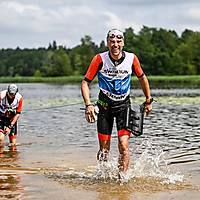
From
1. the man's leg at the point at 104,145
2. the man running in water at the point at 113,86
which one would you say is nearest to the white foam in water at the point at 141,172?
the man's leg at the point at 104,145

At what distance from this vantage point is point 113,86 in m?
8.76

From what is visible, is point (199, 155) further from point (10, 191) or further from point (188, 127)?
point (188, 127)

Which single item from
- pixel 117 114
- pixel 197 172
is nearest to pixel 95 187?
pixel 117 114

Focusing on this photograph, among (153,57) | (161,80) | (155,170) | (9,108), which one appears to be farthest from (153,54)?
(155,170)

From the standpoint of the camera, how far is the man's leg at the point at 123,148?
28.6ft

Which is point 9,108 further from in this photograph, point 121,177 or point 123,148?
point 123,148

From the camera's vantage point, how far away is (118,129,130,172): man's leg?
28.6ft

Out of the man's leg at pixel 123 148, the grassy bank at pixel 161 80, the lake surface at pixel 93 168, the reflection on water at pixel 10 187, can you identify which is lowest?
the grassy bank at pixel 161 80

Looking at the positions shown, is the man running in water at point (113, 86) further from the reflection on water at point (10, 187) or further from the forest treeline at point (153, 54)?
the forest treeline at point (153, 54)

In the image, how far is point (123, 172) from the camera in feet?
29.3

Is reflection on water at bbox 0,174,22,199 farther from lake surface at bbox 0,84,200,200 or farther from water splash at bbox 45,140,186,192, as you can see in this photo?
water splash at bbox 45,140,186,192

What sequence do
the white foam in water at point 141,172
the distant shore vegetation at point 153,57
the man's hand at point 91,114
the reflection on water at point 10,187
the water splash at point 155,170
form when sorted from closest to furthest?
the reflection on water at point 10,187
the man's hand at point 91,114
the white foam in water at point 141,172
the water splash at point 155,170
the distant shore vegetation at point 153,57

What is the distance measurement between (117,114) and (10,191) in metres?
2.22

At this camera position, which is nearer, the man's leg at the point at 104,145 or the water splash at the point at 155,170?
the man's leg at the point at 104,145
